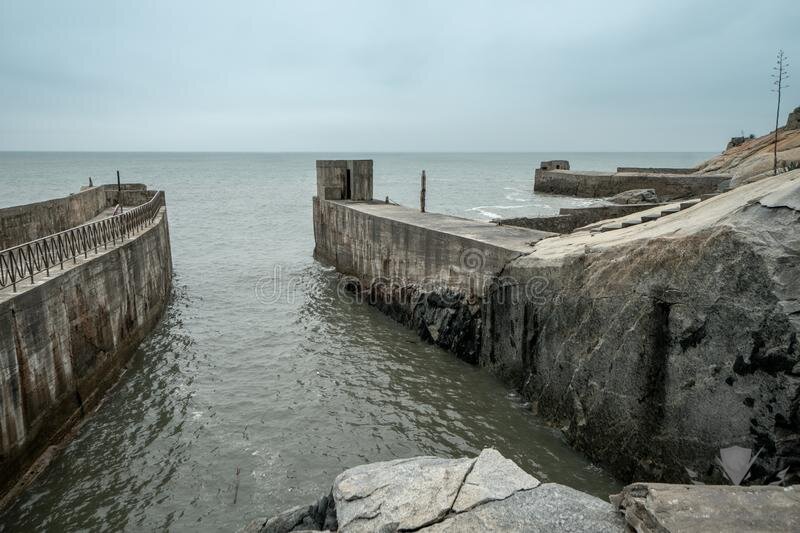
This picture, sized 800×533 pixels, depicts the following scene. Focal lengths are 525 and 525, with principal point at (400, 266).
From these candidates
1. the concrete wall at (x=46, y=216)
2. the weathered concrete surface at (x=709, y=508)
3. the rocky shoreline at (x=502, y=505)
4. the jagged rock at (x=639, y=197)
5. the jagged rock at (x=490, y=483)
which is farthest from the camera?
the jagged rock at (x=639, y=197)

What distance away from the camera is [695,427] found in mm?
7566

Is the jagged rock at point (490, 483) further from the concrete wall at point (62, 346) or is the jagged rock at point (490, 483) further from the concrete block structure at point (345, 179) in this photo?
the concrete block structure at point (345, 179)

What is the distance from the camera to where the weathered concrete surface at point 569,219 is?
749 inches

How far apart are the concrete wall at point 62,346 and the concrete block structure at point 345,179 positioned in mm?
11739

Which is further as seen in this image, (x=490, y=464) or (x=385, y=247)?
(x=385, y=247)

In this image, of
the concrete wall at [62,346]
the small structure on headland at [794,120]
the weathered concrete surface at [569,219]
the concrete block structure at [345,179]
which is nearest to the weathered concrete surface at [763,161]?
the small structure on headland at [794,120]

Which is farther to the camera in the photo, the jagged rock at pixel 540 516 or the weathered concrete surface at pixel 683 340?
the weathered concrete surface at pixel 683 340

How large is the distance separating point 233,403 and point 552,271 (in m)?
7.44

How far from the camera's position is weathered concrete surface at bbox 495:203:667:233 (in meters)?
19.0

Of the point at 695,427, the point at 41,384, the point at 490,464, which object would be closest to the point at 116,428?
the point at 41,384

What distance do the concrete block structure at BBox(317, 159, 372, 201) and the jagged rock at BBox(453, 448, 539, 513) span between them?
20563mm

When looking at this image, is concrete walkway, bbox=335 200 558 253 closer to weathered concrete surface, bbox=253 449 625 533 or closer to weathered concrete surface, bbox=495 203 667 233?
weathered concrete surface, bbox=495 203 667 233

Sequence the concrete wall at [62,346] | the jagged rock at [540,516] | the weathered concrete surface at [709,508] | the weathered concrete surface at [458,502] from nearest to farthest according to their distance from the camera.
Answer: the weathered concrete surface at [709,508] < the jagged rock at [540,516] < the weathered concrete surface at [458,502] < the concrete wall at [62,346]

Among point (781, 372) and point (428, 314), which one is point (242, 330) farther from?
point (781, 372)
